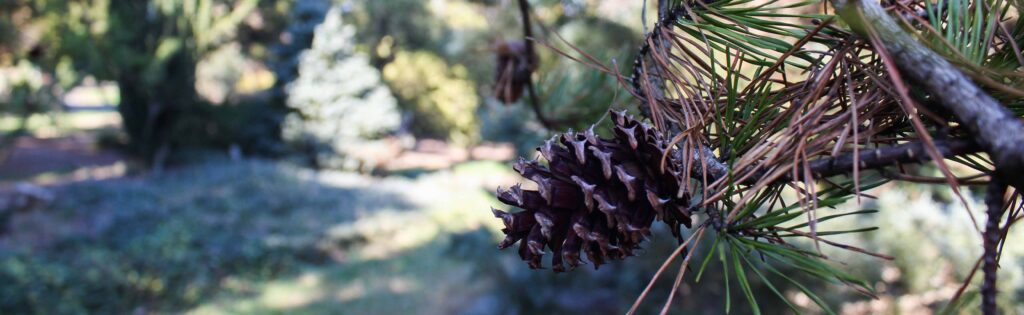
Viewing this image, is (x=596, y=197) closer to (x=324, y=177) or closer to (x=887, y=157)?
(x=887, y=157)

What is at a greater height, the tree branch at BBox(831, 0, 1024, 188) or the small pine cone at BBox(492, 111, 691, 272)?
the tree branch at BBox(831, 0, 1024, 188)

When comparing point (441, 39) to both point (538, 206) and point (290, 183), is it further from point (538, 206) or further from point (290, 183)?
point (538, 206)

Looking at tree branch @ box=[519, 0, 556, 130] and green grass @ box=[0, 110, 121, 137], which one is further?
green grass @ box=[0, 110, 121, 137]

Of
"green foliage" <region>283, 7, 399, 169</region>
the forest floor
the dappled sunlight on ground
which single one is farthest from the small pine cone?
"green foliage" <region>283, 7, 399, 169</region>

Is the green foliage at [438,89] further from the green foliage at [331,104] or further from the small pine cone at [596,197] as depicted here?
the small pine cone at [596,197]

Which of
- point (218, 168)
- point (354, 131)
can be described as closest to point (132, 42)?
point (218, 168)

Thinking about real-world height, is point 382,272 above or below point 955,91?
below

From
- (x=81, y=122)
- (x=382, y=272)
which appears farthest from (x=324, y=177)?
(x=81, y=122)

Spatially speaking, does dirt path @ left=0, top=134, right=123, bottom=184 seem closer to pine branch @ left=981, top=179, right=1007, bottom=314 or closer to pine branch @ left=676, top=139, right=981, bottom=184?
pine branch @ left=676, top=139, right=981, bottom=184

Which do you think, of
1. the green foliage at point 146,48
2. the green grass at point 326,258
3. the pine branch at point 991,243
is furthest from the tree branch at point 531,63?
the green foliage at point 146,48
